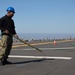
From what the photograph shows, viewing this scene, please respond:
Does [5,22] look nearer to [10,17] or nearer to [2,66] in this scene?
[10,17]

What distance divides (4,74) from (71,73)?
176 cm

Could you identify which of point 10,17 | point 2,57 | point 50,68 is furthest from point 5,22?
point 50,68

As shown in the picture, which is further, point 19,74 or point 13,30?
point 13,30

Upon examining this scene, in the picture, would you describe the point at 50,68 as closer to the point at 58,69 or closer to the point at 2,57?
the point at 58,69

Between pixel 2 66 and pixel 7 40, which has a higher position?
pixel 7 40

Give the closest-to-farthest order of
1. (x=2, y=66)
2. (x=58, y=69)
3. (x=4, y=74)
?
1. (x=4, y=74)
2. (x=58, y=69)
3. (x=2, y=66)

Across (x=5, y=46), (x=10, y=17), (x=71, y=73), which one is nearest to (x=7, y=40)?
(x=5, y=46)

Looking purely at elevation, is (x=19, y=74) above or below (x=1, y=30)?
below

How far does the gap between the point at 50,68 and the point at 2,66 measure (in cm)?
157

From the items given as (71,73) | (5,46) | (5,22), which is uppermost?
(5,22)

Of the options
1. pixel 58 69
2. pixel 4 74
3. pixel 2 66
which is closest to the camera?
pixel 4 74

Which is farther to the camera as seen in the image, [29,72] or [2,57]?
[2,57]

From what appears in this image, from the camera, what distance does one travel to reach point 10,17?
29.9 ft

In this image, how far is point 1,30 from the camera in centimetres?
907
